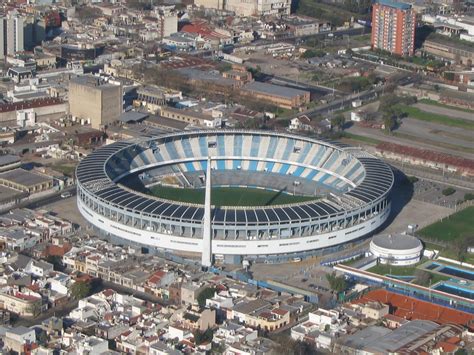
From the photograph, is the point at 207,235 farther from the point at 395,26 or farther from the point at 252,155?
the point at 395,26

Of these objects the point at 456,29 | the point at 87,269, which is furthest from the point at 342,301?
the point at 456,29

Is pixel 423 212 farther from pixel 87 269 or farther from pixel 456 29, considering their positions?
pixel 456 29

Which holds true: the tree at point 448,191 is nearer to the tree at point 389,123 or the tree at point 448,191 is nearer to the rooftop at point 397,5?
the tree at point 389,123

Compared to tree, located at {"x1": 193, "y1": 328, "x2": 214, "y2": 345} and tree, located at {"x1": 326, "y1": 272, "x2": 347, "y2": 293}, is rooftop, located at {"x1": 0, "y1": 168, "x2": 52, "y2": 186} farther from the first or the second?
tree, located at {"x1": 193, "y1": 328, "x2": 214, "y2": 345}

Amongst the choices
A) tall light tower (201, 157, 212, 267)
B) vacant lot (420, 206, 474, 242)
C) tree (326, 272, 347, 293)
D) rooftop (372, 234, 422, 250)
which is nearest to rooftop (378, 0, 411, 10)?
vacant lot (420, 206, 474, 242)

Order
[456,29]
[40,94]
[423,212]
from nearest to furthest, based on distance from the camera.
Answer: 1. [423,212]
2. [40,94]
3. [456,29]

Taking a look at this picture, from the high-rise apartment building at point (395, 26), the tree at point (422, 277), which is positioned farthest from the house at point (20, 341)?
the high-rise apartment building at point (395, 26)

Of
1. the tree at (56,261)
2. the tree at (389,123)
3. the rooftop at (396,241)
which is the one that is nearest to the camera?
the tree at (56,261)
